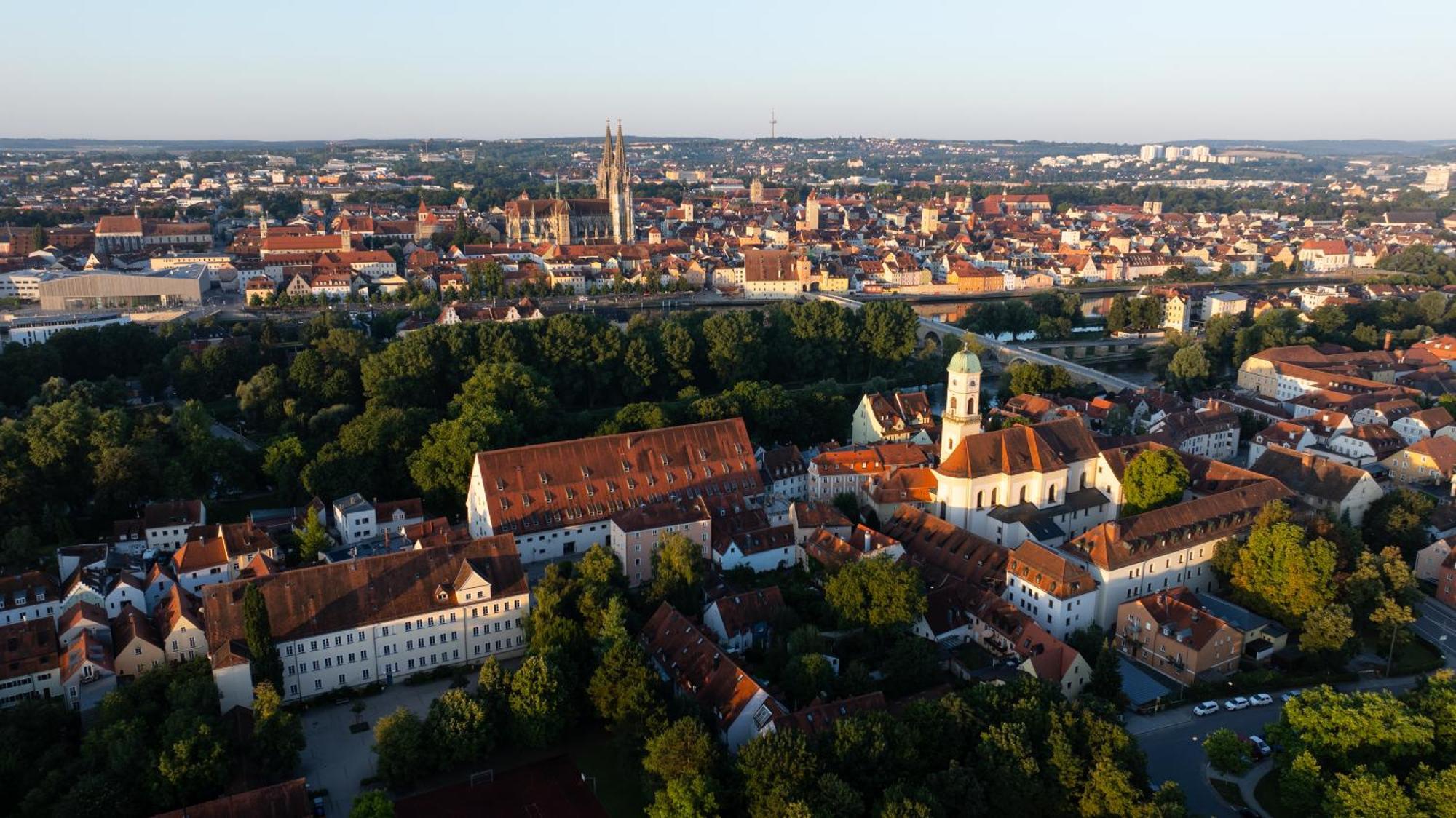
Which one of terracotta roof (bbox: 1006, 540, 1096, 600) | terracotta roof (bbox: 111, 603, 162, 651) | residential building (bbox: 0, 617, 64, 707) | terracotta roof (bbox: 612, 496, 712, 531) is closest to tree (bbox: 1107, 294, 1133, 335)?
terracotta roof (bbox: 1006, 540, 1096, 600)

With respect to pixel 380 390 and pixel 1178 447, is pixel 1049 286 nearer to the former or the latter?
pixel 1178 447

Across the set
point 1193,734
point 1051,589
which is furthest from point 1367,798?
point 1051,589

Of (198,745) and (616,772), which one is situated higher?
(198,745)

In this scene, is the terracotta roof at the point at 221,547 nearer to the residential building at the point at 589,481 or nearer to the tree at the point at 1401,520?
the residential building at the point at 589,481

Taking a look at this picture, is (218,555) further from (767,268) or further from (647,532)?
(767,268)

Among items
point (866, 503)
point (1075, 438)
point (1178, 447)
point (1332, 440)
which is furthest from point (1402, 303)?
point (866, 503)
